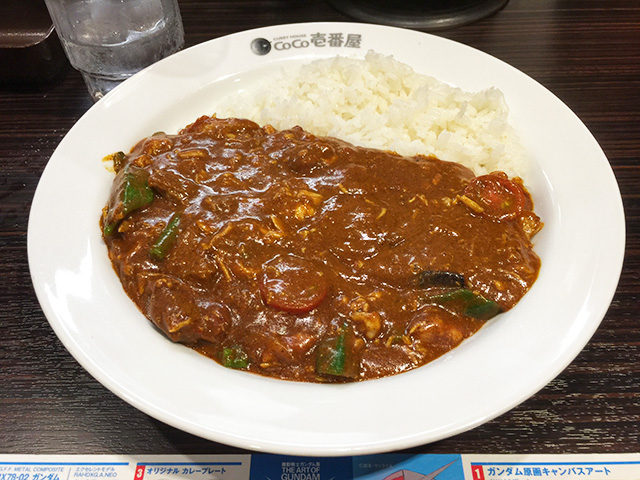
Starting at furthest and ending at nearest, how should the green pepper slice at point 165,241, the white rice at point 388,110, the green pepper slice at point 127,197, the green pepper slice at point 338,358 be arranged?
the white rice at point 388,110
the green pepper slice at point 127,197
the green pepper slice at point 165,241
the green pepper slice at point 338,358

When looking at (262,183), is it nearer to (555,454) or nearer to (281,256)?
(281,256)

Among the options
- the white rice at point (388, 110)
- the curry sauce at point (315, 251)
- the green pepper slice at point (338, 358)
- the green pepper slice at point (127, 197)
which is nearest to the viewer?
the green pepper slice at point (338, 358)

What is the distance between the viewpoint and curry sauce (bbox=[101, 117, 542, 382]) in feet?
6.26

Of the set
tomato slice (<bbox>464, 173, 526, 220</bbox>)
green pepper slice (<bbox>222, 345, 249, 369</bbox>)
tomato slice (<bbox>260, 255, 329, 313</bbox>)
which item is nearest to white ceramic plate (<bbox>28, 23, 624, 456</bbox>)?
green pepper slice (<bbox>222, 345, 249, 369</bbox>)

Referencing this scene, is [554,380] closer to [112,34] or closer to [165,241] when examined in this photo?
[165,241]

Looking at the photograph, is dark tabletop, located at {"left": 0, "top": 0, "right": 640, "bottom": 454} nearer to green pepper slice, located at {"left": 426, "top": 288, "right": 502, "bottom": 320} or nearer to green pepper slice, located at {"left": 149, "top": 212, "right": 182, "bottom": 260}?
green pepper slice, located at {"left": 426, "top": 288, "right": 502, "bottom": 320}

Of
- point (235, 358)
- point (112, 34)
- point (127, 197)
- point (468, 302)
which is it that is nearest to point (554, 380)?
point (468, 302)

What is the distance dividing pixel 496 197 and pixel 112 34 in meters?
2.73

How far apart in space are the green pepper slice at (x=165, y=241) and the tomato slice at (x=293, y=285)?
Answer: 44 centimetres

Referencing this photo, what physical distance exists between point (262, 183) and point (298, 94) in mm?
976

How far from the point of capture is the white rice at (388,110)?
2758 mm

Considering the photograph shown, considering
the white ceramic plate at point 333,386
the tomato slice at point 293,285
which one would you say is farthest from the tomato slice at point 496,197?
the tomato slice at point 293,285

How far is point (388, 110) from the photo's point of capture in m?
2.97

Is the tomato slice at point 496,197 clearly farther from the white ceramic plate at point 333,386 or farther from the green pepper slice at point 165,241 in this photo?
the green pepper slice at point 165,241
